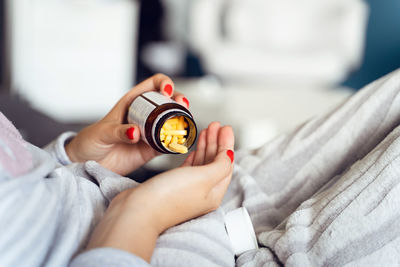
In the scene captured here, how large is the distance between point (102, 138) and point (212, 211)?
322mm

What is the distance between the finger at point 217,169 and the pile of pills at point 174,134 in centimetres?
8

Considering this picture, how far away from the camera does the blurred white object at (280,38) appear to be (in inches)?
95.5

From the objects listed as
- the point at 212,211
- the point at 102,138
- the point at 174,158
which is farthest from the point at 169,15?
the point at 212,211

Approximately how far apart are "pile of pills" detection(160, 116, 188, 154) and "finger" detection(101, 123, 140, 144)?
7cm

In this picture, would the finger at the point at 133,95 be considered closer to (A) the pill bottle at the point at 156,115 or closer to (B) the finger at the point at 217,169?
(A) the pill bottle at the point at 156,115

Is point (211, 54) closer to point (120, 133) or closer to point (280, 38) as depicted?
point (280, 38)

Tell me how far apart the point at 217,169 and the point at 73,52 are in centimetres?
269

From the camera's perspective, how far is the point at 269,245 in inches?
22.6

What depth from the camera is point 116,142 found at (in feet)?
2.73

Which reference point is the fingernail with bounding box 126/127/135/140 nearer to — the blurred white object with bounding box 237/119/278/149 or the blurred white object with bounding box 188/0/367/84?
the blurred white object with bounding box 237/119/278/149

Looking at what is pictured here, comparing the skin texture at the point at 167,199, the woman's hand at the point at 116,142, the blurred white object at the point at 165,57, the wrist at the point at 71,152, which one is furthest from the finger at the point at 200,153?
the blurred white object at the point at 165,57

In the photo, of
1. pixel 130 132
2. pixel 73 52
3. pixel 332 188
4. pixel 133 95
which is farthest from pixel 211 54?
pixel 332 188

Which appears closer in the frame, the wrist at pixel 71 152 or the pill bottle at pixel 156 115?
the pill bottle at pixel 156 115

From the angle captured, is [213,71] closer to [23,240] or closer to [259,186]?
[259,186]
